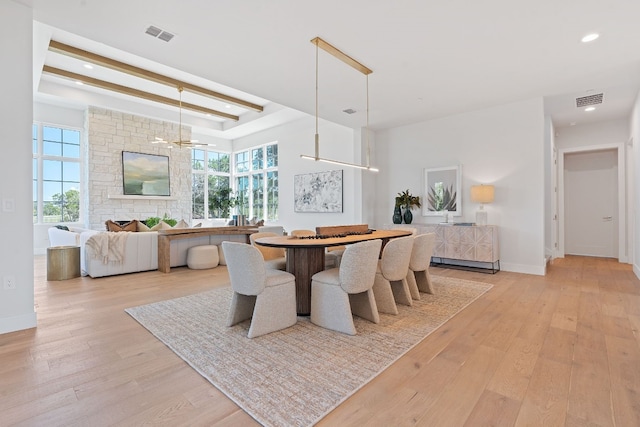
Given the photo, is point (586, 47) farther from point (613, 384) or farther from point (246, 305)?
point (246, 305)

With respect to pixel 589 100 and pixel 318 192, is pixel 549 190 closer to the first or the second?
pixel 589 100

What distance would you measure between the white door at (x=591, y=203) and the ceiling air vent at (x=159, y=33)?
319 inches

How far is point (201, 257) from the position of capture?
5449 mm

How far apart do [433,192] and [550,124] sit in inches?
97.9

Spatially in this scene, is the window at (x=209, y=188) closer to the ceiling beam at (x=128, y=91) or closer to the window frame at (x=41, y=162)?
the ceiling beam at (x=128, y=91)

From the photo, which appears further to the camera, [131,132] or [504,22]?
[131,132]

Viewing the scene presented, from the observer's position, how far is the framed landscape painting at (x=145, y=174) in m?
8.02

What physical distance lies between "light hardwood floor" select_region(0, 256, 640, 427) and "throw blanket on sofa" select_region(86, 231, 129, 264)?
4.49 ft

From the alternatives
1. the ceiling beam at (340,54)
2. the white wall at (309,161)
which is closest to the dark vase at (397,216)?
the white wall at (309,161)

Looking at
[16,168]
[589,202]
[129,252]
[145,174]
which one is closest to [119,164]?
[145,174]

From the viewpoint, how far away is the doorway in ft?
21.3

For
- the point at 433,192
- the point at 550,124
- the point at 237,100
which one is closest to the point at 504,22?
the point at 433,192

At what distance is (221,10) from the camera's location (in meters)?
2.78

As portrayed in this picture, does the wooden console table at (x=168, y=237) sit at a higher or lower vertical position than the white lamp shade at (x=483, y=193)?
lower
